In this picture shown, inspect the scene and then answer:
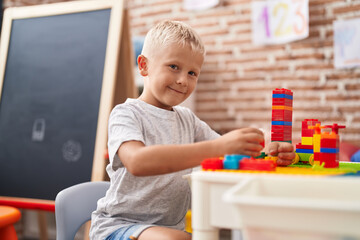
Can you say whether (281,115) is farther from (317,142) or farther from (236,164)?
(236,164)

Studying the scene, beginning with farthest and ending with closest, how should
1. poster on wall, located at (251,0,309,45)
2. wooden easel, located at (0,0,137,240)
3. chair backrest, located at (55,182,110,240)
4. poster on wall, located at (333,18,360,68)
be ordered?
poster on wall, located at (251,0,309,45) < poster on wall, located at (333,18,360,68) < wooden easel, located at (0,0,137,240) < chair backrest, located at (55,182,110,240)

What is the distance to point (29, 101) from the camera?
249cm

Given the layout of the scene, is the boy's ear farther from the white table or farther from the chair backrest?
the white table

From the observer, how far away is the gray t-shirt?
1.18m

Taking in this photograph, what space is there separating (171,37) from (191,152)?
44 centimetres

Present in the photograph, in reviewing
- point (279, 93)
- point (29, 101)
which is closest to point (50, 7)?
point (29, 101)

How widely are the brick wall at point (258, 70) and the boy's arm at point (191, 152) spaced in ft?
6.73

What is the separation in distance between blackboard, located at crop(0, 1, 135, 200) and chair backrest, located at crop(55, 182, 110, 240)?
78 centimetres

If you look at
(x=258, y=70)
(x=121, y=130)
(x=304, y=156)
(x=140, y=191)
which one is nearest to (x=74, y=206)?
(x=140, y=191)

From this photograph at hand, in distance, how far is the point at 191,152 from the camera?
93 centimetres

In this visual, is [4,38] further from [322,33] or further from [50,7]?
[322,33]

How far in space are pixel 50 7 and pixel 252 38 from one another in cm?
147

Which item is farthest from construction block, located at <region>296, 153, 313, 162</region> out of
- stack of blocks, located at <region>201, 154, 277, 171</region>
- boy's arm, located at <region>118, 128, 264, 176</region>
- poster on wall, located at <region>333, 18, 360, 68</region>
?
poster on wall, located at <region>333, 18, 360, 68</region>

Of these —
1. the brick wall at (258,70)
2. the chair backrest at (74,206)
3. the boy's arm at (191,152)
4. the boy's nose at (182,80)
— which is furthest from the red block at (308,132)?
the brick wall at (258,70)
